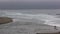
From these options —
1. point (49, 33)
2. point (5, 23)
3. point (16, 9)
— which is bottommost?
point (49, 33)

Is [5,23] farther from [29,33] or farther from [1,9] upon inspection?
[1,9]

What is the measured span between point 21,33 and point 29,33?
27cm

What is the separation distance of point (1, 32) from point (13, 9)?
4917mm

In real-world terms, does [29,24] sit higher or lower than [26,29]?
Result: higher

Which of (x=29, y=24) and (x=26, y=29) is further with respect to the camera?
(x=29, y=24)

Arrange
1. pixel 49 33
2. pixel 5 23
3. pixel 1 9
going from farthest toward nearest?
pixel 1 9
pixel 5 23
pixel 49 33

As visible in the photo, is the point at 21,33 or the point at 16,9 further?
the point at 16,9

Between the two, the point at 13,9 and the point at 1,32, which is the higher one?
the point at 13,9

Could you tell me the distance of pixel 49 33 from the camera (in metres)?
3.72

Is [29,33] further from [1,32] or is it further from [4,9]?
[4,9]

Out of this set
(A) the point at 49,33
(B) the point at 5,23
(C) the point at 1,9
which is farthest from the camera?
(C) the point at 1,9

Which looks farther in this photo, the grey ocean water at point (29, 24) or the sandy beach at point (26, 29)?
the grey ocean water at point (29, 24)

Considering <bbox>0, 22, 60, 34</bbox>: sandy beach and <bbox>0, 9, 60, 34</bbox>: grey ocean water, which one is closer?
<bbox>0, 22, 60, 34</bbox>: sandy beach

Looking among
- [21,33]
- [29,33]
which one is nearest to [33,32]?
[29,33]
